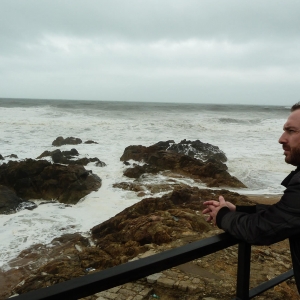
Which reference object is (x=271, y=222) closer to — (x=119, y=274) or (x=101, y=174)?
(x=119, y=274)

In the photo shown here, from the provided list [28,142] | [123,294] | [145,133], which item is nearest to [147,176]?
[123,294]

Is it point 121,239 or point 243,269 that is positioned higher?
point 243,269

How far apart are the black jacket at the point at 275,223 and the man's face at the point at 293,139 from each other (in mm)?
71

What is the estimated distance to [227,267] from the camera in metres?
3.95

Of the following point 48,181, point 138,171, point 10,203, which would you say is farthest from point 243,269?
point 138,171

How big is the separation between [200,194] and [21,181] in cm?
524

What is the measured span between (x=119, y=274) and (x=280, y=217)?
2.17 ft

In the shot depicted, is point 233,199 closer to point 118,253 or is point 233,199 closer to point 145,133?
point 118,253

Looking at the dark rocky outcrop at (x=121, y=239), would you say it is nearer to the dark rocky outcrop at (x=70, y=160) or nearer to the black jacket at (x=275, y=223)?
the black jacket at (x=275, y=223)

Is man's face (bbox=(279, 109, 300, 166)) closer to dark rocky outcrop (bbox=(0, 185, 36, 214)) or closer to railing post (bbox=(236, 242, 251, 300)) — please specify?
railing post (bbox=(236, 242, 251, 300))

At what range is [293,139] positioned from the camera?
1443 mm

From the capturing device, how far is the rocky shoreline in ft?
11.1

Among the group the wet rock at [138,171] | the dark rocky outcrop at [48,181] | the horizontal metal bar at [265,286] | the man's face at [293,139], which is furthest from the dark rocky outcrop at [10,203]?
the man's face at [293,139]

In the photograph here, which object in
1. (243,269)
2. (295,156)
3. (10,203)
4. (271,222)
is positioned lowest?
(10,203)
